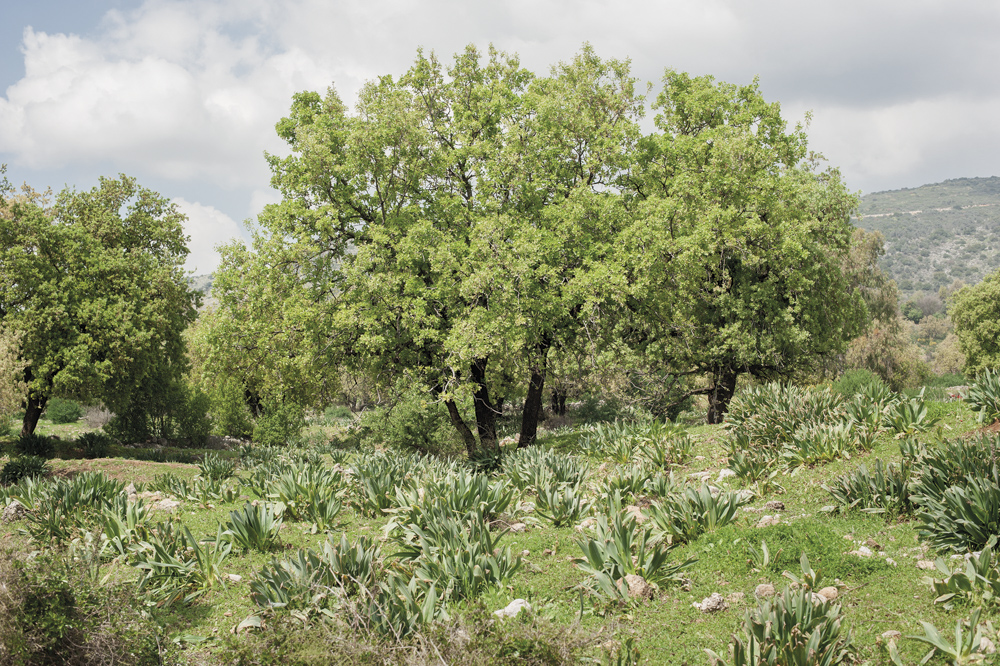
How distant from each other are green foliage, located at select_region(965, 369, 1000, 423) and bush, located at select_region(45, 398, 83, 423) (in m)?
38.0

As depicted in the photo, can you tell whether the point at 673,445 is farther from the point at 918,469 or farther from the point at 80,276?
the point at 80,276

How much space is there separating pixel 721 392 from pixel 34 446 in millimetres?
19370

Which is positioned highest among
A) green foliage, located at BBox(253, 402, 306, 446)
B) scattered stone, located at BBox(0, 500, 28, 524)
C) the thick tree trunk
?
scattered stone, located at BBox(0, 500, 28, 524)

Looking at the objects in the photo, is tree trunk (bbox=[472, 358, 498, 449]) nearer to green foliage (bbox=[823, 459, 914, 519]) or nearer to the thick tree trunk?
green foliage (bbox=[823, 459, 914, 519])

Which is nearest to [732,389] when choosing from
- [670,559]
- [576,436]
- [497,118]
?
[576,436]

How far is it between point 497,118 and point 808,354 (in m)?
10.1

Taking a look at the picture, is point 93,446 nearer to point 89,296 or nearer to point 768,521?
point 89,296

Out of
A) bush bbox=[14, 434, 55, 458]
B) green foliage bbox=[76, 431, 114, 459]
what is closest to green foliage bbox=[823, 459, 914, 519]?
bush bbox=[14, 434, 55, 458]

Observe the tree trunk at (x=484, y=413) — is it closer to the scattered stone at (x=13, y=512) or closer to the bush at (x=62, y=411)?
the scattered stone at (x=13, y=512)

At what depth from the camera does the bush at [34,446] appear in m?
16.7

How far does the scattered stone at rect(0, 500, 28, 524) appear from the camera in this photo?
8.26m

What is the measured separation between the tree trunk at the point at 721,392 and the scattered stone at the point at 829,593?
11821 mm

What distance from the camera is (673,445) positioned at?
10352 millimetres

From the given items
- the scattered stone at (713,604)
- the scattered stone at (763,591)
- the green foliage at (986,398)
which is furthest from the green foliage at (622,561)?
the green foliage at (986,398)
